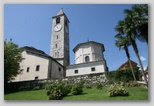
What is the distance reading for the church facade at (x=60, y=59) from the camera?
470 inches

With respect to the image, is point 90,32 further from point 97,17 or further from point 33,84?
point 33,84

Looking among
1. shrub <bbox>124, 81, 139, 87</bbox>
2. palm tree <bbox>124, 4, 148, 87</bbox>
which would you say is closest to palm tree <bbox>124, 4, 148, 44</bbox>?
palm tree <bbox>124, 4, 148, 87</bbox>

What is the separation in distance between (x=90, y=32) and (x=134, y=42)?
1663 mm

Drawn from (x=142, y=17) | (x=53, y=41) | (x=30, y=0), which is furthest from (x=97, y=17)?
(x=53, y=41)

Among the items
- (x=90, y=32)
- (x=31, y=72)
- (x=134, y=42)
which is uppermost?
(x=90, y=32)

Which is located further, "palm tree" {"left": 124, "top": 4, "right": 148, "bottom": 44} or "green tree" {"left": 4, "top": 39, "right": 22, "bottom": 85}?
"green tree" {"left": 4, "top": 39, "right": 22, "bottom": 85}

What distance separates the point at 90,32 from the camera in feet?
22.9

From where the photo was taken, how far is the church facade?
11.9 metres

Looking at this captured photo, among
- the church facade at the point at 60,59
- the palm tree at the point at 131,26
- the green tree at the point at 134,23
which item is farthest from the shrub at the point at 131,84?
the church facade at the point at 60,59

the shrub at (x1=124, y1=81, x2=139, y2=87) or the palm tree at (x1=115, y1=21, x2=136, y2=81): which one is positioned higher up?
the palm tree at (x1=115, y1=21, x2=136, y2=81)

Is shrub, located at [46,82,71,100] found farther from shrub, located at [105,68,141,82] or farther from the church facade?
the church facade

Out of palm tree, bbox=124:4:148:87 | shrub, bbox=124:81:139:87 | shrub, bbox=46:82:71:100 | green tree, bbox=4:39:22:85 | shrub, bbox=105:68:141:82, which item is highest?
palm tree, bbox=124:4:148:87

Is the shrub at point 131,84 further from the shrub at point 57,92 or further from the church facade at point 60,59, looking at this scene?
the shrub at point 57,92

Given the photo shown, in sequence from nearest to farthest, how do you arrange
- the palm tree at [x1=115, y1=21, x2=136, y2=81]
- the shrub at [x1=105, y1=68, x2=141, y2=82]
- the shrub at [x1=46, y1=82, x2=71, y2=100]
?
the shrub at [x1=46, y1=82, x2=71, y2=100], the palm tree at [x1=115, y1=21, x2=136, y2=81], the shrub at [x1=105, y1=68, x2=141, y2=82]
